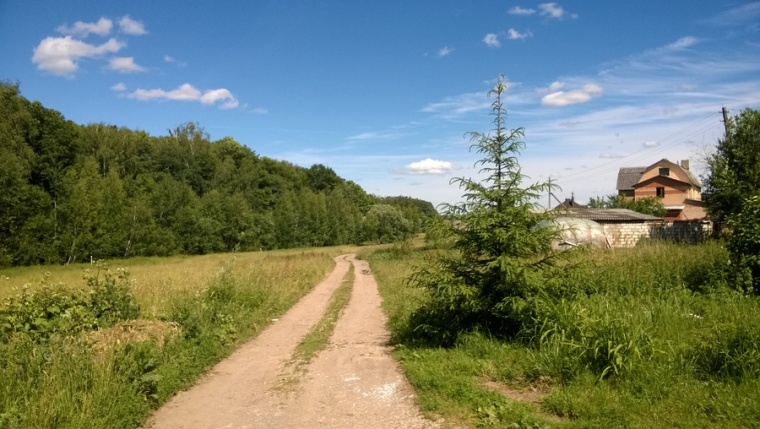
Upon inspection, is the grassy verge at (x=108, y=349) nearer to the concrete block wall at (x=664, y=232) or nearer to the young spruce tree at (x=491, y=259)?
the young spruce tree at (x=491, y=259)

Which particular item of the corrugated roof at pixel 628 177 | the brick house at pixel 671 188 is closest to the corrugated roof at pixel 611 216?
the brick house at pixel 671 188

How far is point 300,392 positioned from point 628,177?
259 feet

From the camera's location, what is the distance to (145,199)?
5619 cm

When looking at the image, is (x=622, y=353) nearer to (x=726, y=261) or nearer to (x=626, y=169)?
(x=726, y=261)

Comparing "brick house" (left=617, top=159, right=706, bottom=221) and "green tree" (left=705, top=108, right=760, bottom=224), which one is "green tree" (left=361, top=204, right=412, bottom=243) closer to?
"brick house" (left=617, top=159, right=706, bottom=221)

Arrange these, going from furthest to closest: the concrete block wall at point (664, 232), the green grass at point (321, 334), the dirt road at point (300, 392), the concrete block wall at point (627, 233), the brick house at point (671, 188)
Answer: the brick house at point (671, 188)
the concrete block wall at point (627, 233)
the concrete block wall at point (664, 232)
the green grass at point (321, 334)
the dirt road at point (300, 392)

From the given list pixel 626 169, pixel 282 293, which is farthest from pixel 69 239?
pixel 626 169

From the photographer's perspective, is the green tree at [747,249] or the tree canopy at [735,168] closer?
the green tree at [747,249]

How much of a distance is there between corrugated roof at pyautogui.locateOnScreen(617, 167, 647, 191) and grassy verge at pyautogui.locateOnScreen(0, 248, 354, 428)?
72.7 meters

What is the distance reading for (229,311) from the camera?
433 inches

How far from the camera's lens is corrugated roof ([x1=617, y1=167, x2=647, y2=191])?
7281 centimetres

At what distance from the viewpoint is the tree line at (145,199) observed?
134 ft

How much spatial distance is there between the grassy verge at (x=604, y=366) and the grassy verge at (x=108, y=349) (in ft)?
10.9

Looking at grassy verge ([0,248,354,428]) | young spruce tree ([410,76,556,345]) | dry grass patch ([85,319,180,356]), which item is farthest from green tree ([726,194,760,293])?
dry grass patch ([85,319,180,356])
